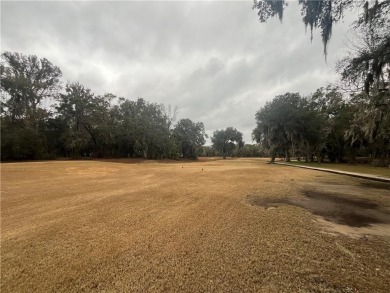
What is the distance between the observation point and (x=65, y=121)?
120ft

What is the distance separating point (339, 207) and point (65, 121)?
4283 centimetres

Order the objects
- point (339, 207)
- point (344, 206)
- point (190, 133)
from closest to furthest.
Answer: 1. point (339, 207)
2. point (344, 206)
3. point (190, 133)

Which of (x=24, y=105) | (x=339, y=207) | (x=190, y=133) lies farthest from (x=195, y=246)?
(x=190, y=133)

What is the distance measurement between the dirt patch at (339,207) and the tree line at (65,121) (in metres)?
32.3

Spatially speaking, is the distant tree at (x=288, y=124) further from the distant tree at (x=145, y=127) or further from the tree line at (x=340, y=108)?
the distant tree at (x=145, y=127)

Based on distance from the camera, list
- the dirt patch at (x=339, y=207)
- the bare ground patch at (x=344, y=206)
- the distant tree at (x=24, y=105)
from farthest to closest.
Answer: the distant tree at (x=24, y=105) < the dirt patch at (x=339, y=207) < the bare ground patch at (x=344, y=206)

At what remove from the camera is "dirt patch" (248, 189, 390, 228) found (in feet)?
15.1

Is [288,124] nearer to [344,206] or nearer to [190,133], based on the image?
[344,206]

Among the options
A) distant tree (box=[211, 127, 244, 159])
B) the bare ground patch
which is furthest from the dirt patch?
distant tree (box=[211, 127, 244, 159])

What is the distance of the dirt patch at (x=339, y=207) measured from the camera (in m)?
4.62

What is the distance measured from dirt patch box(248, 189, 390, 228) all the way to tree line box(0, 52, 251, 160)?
32.3 metres

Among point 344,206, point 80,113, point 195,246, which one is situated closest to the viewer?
point 195,246

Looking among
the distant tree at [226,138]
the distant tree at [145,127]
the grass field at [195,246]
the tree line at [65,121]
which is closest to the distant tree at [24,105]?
the tree line at [65,121]

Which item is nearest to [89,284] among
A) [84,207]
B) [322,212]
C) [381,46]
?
[84,207]
